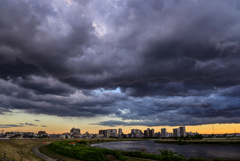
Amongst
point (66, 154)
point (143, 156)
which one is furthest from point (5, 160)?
point (143, 156)

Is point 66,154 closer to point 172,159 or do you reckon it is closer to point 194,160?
point 172,159

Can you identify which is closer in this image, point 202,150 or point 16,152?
point 16,152

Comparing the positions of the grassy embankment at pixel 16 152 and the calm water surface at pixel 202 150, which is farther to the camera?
the calm water surface at pixel 202 150

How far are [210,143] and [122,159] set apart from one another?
511 ft

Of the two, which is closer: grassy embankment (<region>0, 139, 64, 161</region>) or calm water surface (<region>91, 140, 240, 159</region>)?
grassy embankment (<region>0, 139, 64, 161</region>)

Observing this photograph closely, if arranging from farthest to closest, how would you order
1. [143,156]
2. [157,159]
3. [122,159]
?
1. [143,156]
2. [157,159]
3. [122,159]

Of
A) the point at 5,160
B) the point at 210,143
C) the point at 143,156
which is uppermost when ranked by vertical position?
the point at 5,160

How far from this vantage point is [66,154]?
6006 cm

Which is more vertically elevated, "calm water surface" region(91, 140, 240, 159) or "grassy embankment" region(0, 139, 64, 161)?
"grassy embankment" region(0, 139, 64, 161)

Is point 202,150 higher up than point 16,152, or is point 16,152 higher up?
point 16,152

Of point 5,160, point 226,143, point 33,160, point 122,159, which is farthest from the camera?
point 226,143

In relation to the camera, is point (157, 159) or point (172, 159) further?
point (157, 159)

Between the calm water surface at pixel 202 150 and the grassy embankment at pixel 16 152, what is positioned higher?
the grassy embankment at pixel 16 152

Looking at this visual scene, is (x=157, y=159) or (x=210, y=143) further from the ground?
(x=157, y=159)
